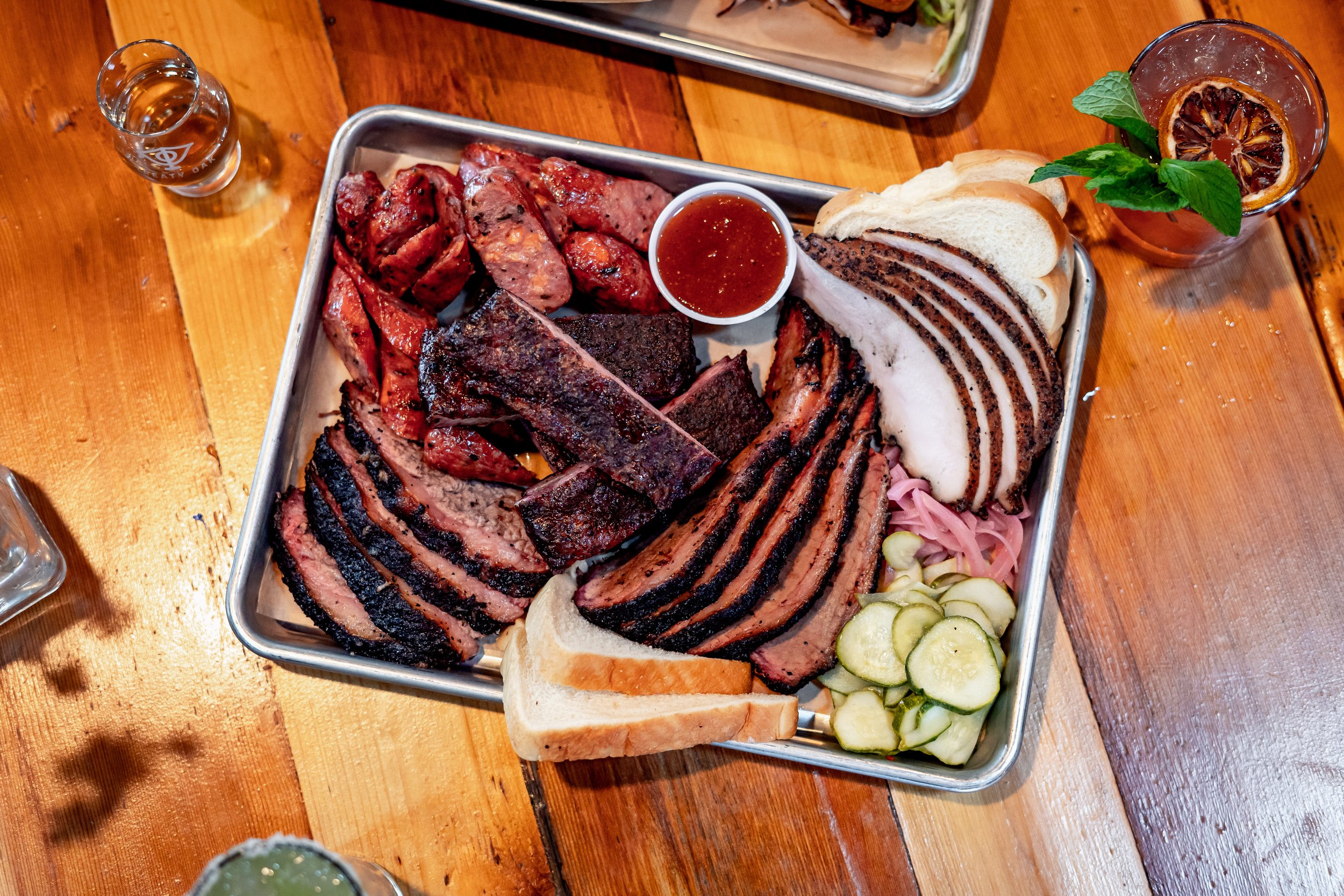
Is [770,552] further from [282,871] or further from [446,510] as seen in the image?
[282,871]

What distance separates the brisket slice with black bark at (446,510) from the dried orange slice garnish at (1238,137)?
108 inches

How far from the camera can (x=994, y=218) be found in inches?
120

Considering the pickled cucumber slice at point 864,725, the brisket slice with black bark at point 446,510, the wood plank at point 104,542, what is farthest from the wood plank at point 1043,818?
the wood plank at point 104,542

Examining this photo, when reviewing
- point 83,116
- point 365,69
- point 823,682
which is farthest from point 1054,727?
point 83,116

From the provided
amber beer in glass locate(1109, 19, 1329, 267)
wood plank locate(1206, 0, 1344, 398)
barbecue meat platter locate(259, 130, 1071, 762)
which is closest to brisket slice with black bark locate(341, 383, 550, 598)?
barbecue meat platter locate(259, 130, 1071, 762)

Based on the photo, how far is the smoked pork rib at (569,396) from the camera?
295cm

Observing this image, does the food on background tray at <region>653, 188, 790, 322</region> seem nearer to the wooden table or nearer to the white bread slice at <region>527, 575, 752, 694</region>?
the wooden table

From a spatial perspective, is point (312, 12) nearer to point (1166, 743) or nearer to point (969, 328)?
point (969, 328)

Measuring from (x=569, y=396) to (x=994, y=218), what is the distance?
1.63m

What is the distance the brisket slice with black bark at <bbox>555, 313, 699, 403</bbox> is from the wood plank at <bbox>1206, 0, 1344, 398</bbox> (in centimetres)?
258

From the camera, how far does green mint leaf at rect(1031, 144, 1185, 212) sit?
2.96 m

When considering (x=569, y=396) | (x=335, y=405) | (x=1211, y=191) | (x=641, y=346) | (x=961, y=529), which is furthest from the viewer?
(x=335, y=405)

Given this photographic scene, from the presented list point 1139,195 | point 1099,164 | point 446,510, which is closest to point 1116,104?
point 1099,164

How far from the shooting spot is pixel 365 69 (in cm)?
349
